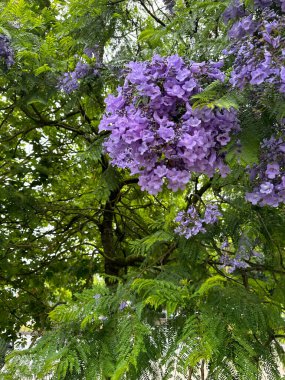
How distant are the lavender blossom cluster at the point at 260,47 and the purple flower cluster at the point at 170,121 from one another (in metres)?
0.08

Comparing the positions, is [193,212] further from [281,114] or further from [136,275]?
[281,114]

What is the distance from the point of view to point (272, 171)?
57.5 inches

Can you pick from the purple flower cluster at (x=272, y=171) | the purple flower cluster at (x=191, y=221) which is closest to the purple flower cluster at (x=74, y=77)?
the purple flower cluster at (x=191, y=221)

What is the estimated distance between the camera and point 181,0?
2.19 metres

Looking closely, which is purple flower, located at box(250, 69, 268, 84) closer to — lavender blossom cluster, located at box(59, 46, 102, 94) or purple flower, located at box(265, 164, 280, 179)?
purple flower, located at box(265, 164, 280, 179)

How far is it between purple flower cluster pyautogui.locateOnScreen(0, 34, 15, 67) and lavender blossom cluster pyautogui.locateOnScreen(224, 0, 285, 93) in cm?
150

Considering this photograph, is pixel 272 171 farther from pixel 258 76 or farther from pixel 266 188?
pixel 258 76

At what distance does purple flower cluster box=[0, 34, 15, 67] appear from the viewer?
257cm

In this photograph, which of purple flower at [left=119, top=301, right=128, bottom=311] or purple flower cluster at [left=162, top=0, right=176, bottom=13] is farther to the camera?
purple flower cluster at [left=162, top=0, right=176, bottom=13]

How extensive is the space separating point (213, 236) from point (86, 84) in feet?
4.04

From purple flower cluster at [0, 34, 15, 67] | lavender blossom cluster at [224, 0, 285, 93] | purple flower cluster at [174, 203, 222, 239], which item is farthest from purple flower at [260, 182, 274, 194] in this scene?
purple flower cluster at [0, 34, 15, 67]

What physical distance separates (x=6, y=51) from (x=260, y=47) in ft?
5.51

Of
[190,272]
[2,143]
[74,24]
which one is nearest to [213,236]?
[190,272]

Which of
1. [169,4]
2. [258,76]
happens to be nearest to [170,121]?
[258,76]
